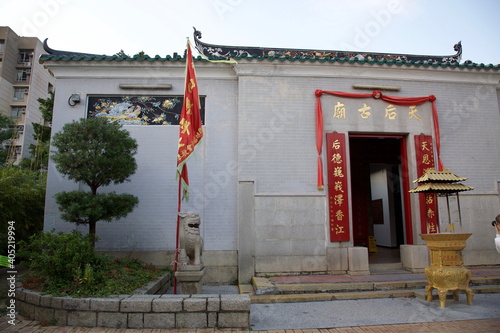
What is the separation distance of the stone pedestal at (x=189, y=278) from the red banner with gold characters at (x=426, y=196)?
15.7 ft

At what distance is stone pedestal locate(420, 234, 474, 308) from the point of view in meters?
4.71

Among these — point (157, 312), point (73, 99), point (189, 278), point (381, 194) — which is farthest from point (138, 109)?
point (381, 194)

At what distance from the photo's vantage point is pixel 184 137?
519 centimetres

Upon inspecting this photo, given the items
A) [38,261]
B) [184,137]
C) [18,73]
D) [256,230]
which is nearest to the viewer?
[38,261]

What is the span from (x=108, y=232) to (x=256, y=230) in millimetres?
3123

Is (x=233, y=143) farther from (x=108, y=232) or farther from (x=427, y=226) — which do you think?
(x=427, y=226)

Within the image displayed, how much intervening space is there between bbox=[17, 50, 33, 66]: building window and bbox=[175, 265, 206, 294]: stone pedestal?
2763 cm

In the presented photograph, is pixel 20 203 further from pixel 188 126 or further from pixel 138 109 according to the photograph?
pixel 188 126

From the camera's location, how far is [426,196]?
688cm

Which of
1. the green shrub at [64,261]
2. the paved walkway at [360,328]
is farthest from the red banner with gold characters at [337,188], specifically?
the green shrub at [64,261]

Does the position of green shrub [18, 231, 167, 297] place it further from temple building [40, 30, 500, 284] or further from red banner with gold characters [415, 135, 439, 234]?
red banner with gold characters [415, 135, 439, 234]

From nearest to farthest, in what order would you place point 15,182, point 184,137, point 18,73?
1. point 184,137
2. point 15,182
3. point 18,73

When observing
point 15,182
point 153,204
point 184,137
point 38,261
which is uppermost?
point 184,137

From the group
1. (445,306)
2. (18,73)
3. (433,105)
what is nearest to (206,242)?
(445,306)
